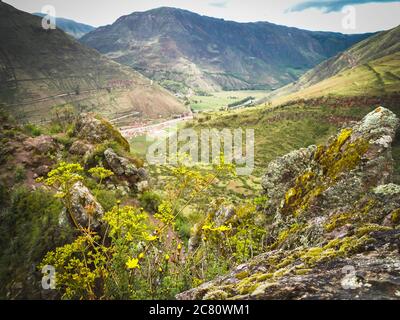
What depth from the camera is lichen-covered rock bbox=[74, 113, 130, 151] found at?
925 inches

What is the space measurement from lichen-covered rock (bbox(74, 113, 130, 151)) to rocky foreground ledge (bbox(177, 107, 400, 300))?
595 inches

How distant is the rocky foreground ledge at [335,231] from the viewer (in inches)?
167

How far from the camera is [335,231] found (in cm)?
687

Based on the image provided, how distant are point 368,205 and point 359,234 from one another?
1.75 meters

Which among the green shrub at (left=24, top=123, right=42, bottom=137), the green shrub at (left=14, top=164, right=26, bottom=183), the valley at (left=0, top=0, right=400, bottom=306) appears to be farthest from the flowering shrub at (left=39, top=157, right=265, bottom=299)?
the green shrub at (left=24, top=123, right=42, bottom=137)

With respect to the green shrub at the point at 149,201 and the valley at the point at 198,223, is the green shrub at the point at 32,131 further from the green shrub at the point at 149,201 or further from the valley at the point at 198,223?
the green shrub at the point at 149,201

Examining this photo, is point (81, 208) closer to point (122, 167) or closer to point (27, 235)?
point (27, 235)

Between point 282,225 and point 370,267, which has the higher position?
point 370,267

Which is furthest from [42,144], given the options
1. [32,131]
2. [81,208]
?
[81,208]

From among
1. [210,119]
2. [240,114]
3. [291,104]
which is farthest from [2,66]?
[291,104]

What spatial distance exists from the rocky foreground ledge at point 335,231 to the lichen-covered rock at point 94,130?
49.6 feet

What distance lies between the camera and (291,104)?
138 m

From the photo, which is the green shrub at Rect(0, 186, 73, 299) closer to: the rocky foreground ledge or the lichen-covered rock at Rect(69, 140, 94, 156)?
the lichen-covered rock at Rect(69, 140, 94, 156)
